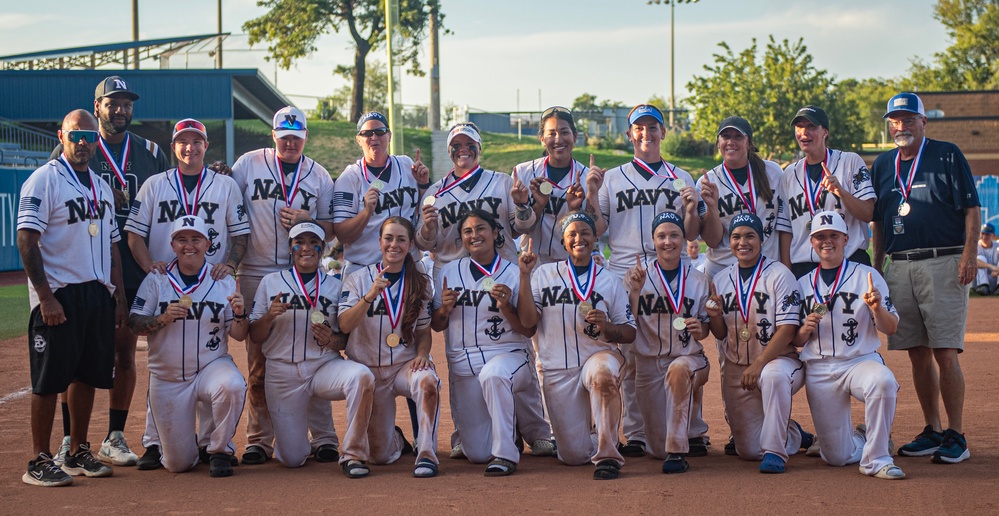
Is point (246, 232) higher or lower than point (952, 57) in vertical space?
lower

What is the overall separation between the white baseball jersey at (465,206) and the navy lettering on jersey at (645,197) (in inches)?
34.6

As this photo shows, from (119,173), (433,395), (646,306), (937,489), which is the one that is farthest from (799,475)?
(119,173)

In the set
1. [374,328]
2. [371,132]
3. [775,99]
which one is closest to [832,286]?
[374,328]

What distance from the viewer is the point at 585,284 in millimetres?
7113

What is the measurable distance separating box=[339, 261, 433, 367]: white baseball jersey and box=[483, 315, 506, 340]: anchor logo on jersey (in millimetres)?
459

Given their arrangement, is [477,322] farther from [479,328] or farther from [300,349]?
[300,349]

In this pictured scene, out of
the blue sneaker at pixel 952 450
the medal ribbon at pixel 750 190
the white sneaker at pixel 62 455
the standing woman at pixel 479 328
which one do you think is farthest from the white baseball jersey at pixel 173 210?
the blue sneaker at pixel 952 450

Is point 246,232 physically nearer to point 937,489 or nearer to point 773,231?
point 773,231

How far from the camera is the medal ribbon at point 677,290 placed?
7191 mm

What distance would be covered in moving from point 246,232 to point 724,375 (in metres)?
3.78

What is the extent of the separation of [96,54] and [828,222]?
37793 millimetres

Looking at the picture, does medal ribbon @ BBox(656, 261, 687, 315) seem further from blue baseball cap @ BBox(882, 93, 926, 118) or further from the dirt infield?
blue baseball cap @ BBox(882, 93, 926, 118)

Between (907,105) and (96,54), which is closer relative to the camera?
(907,105)

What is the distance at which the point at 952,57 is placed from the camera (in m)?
55.2
